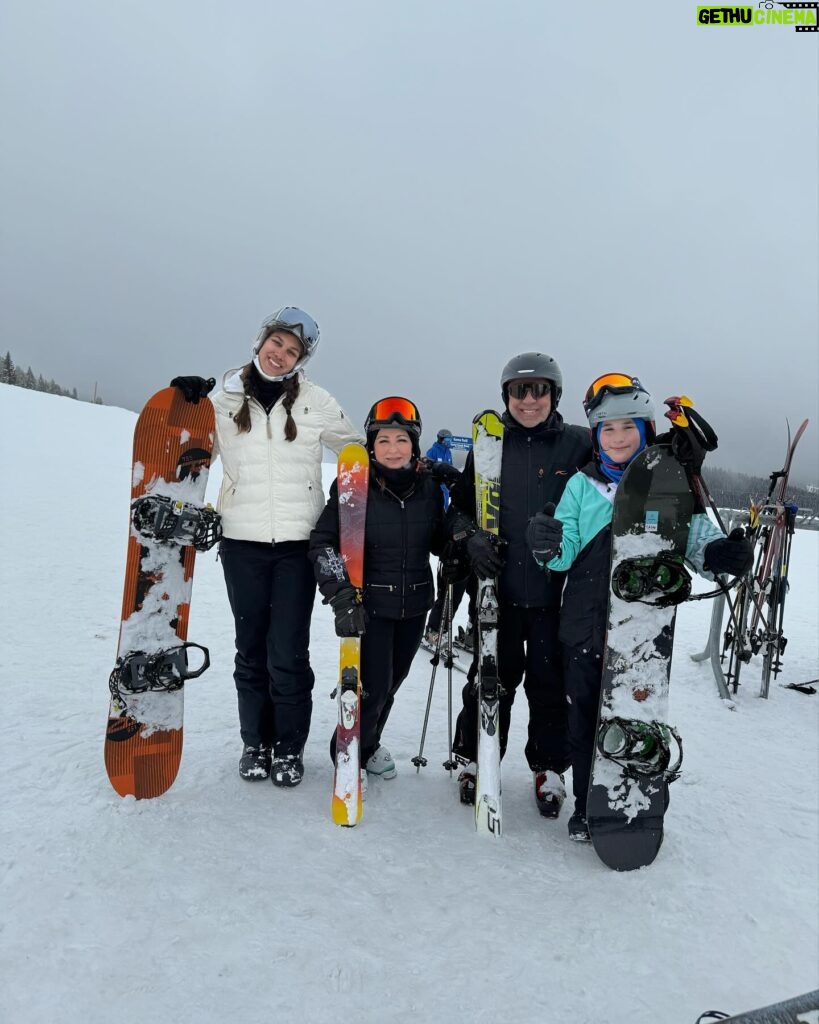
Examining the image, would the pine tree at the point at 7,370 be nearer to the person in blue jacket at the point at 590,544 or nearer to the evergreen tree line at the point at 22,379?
the evergreen tree line at the point at 22,379

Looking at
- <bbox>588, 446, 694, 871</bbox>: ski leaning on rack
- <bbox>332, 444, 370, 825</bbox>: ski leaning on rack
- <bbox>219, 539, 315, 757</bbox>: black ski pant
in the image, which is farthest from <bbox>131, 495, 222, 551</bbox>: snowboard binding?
<bbox>588, 446, 694, 871</bbox>: ski leaning on rack

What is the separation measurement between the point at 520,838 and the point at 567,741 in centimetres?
52

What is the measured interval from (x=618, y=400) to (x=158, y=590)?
2.41 meters

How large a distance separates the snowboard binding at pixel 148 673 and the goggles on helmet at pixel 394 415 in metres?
1.37

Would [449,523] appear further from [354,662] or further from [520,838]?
[520,838]

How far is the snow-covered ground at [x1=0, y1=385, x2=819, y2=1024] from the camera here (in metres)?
1.71

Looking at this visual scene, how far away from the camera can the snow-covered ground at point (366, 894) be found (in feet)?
5.62

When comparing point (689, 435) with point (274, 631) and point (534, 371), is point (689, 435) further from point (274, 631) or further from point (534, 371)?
point (274, 631)

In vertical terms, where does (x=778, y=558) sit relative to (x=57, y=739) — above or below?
above

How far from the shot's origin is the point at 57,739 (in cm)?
300

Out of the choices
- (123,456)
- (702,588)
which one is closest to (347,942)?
(702,588)

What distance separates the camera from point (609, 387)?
263 centimetres

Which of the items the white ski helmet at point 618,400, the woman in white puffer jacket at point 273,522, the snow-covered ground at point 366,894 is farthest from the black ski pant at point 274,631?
the white ski helmet at point 618,400

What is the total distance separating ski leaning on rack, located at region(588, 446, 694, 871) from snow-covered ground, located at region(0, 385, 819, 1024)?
0.66ft
